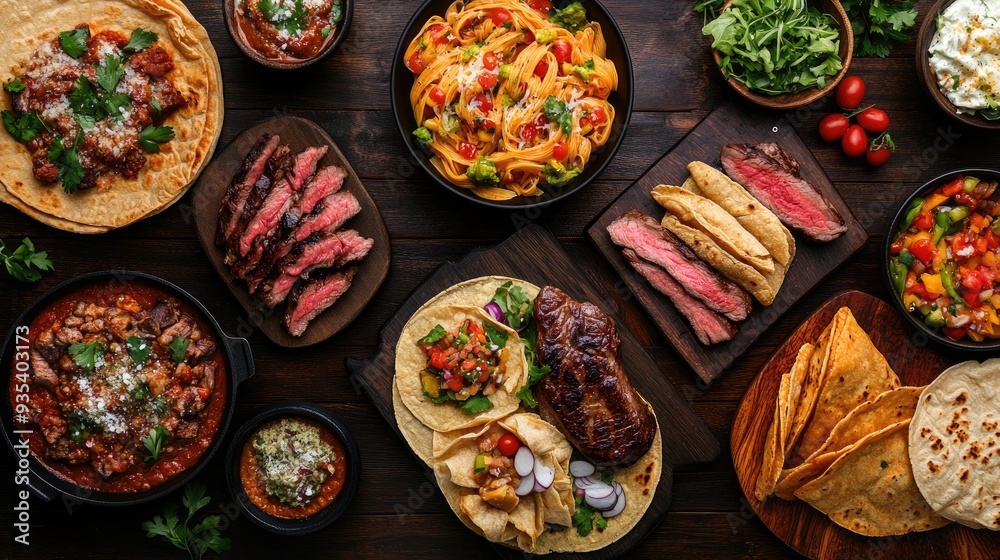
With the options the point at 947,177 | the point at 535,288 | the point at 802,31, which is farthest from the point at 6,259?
the point at 947,177

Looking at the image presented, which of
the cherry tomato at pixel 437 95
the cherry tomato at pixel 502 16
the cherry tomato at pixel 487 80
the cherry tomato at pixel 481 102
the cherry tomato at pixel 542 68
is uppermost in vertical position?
the cherry tomato at pixel 502 16

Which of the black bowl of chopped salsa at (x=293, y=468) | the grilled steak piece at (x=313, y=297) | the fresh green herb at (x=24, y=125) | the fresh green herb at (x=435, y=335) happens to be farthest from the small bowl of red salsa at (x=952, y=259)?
the fresh green herb at (x=24, y=125)

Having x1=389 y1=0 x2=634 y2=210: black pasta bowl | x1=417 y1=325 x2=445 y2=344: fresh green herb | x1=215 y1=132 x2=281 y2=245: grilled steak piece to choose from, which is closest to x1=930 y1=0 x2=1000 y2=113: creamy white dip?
x1=389 y1=0 x2=634 y2=210: black pasta bowl

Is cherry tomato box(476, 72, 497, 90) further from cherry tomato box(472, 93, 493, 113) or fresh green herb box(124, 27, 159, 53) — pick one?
fresh green herb box(124, 27, 159, 53)

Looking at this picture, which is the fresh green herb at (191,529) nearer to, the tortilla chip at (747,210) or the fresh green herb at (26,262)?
the fresh green herb at (26,262)

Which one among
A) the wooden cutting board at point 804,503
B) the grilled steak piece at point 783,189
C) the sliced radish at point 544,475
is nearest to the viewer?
the sliced radish at point 544,475
